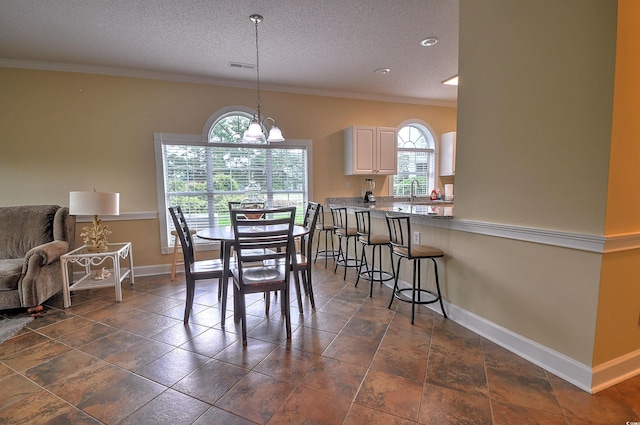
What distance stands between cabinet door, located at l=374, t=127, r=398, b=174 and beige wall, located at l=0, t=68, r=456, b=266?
1.53m

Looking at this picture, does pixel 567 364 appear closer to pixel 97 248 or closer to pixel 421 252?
pixel 421 252

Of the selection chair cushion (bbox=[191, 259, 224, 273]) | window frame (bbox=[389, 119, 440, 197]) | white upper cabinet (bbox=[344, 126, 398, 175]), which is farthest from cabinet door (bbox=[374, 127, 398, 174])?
chair cushion (bbox=[191, 259, 224, 273])

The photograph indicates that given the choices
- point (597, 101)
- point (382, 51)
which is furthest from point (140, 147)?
point (597, 101)

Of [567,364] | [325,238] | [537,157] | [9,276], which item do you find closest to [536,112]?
[537,157]

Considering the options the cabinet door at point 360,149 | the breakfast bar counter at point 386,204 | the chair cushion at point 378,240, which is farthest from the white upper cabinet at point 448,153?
the chair cushion at point 378,240

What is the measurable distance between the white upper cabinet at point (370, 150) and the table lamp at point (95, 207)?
3313 mm

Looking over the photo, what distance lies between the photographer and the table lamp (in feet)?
10.4

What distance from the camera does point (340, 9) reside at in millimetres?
2600

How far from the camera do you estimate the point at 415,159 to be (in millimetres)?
5668

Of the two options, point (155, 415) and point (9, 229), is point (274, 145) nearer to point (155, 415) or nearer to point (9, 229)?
point (9, 229)

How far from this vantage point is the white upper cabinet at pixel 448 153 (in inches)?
215

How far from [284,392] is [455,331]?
1.48m

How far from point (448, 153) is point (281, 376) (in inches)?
199

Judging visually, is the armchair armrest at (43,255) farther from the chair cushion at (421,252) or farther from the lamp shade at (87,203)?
the chair cushion at (421,252)
